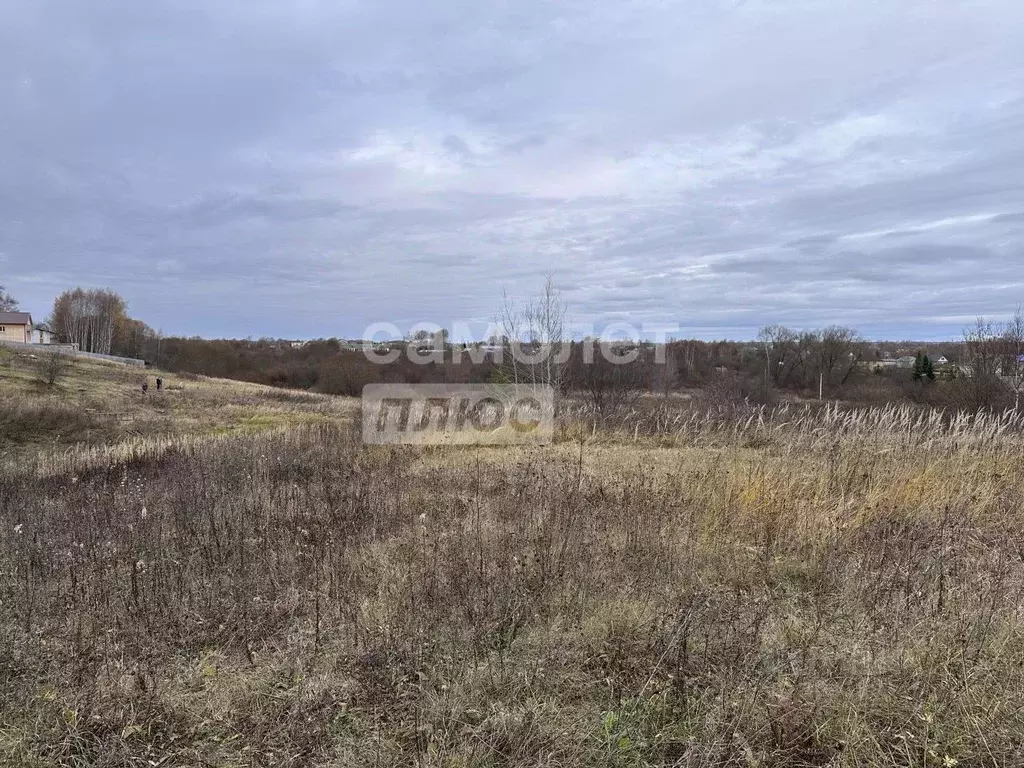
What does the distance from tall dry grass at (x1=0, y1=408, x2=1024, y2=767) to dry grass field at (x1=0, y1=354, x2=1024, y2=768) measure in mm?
15

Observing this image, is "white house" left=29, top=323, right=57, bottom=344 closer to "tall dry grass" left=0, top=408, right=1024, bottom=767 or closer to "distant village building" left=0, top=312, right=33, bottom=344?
"distant village building" left=0, top=312, right=33, bottom=344

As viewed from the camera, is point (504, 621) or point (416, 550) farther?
point (416, 550)

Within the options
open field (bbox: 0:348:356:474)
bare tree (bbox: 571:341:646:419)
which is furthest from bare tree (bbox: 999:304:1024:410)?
open field (bbox: 0:348:356:474)

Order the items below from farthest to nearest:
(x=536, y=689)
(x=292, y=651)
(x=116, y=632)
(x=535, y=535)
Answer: (x=535, y=535)
(x=116, y=632)
(x=292, y=651)
(x=536, y=689)

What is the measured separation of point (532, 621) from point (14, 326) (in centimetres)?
8345

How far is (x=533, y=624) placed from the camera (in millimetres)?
2895

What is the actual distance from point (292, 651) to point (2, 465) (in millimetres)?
11203

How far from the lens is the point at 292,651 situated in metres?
2.66

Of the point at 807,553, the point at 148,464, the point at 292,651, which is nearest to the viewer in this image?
the point at 292,651

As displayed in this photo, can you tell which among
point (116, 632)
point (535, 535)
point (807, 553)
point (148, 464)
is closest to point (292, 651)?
point (116, 632)

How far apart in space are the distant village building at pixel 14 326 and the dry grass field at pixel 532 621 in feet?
252

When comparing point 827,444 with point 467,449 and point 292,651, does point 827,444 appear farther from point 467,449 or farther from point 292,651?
point 292,651

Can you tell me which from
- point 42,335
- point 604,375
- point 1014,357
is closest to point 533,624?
point 604,375

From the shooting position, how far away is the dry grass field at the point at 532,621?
2.04 m
